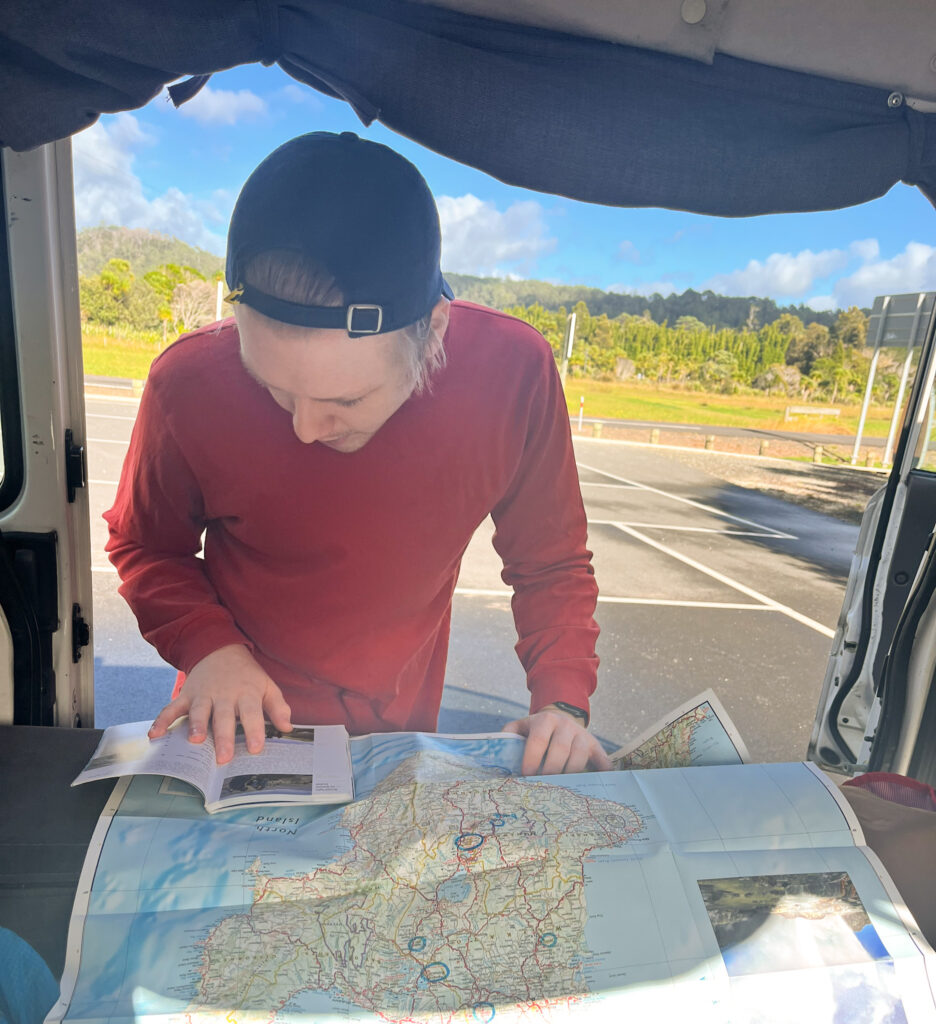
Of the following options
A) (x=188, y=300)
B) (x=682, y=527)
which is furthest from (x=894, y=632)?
Result: (x=188, y=300)

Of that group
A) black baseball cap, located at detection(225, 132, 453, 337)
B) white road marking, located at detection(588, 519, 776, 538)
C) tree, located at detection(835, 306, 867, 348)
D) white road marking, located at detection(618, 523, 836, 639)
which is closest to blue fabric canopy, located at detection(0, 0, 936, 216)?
black baseball cap, located at detection(225, 132, 453, 337)

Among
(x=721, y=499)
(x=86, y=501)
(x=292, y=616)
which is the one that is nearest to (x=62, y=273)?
(x=86, y=501)

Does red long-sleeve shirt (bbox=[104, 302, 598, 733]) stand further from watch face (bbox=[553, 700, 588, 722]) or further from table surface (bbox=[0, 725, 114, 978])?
table surface (bbox=[0, 725, 114, 978])

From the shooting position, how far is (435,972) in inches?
32.7

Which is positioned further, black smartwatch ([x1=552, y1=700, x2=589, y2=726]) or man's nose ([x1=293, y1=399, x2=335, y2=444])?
black smartwatch ([x1=552, y1=700, x2=589, y2=726])

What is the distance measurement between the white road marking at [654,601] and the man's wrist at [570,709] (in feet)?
17.2

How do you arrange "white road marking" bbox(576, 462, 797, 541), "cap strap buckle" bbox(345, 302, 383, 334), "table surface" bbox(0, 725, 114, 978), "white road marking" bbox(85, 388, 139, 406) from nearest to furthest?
"table surface" bbox(0, 725, 114, 978), "cap strap buckle" bbox(345, 302, 383, 334), "white road marking" bbox(576, 462, 797, 541), "white road marking" bbox(85, 388, 139, 406)

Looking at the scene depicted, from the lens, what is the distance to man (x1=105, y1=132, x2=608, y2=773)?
106 cm

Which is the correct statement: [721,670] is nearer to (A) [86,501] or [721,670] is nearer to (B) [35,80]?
(A) [86,501]

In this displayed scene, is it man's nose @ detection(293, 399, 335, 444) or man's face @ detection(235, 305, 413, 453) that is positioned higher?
man's face @ detection(235, 305, 413, 453)

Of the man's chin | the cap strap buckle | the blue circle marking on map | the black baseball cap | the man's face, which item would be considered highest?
the black baseball cap

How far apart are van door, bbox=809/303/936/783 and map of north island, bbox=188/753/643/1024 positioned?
3.65 feet

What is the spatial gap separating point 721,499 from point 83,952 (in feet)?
46.2

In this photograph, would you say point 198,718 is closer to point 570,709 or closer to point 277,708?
point 277,708
